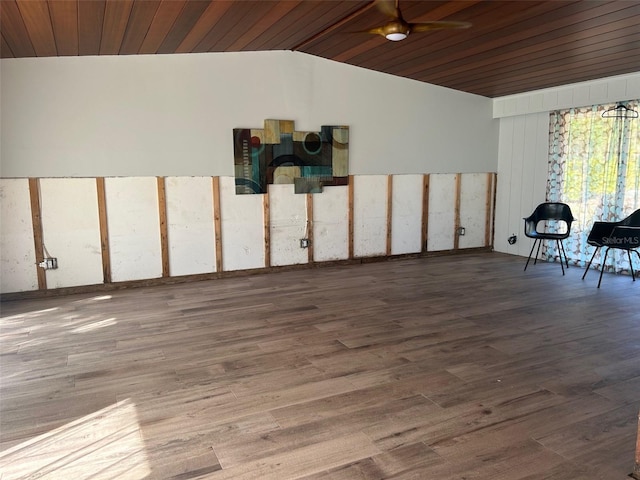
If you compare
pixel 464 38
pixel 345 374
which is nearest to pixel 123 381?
pixel 345 374

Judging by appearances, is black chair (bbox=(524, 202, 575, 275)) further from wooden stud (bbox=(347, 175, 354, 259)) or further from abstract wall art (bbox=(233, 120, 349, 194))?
abstract wall art (bbox=(233, 120, 349, 194))

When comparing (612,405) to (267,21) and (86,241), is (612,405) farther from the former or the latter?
(86,241)

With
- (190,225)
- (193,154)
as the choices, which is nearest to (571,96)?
(193,154)

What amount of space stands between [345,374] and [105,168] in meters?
3.90

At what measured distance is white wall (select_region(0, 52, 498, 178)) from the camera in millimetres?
5223

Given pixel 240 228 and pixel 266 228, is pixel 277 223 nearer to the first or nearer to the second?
pixel 266 228

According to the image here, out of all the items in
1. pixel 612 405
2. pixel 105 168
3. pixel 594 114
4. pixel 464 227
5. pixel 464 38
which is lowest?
pixel 612 405

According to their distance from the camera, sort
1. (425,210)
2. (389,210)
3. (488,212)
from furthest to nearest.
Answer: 1. (488,212)
2. (425,210)
3. (389,210)

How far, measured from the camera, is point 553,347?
374 cm

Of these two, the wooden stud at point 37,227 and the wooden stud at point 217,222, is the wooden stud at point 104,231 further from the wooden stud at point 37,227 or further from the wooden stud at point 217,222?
the wooden stud at point 217,222

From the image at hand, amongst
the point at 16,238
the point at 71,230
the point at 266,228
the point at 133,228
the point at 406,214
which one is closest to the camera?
the point at 16,238

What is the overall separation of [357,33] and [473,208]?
4359mm

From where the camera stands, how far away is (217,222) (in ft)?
20.2

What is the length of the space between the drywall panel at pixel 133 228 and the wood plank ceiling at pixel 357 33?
1495 mm
